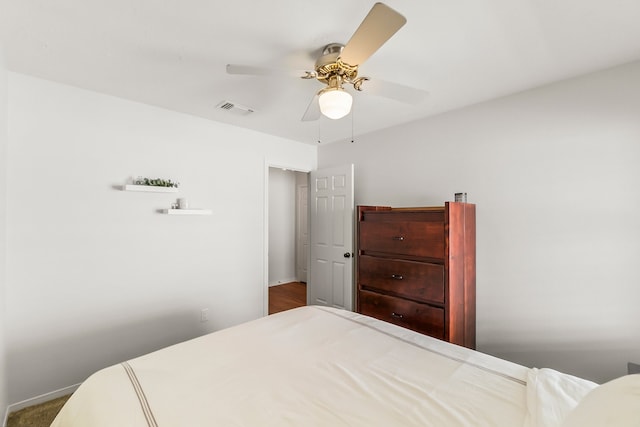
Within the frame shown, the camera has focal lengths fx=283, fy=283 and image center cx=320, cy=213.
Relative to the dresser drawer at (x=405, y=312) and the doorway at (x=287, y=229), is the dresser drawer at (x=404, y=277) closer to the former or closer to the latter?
the dresser drawer at (x=405, y=312)

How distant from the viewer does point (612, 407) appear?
67 centimetres

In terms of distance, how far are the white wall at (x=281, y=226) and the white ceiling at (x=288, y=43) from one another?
3071mm

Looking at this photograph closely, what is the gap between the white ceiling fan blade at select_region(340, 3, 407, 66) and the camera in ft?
3.44

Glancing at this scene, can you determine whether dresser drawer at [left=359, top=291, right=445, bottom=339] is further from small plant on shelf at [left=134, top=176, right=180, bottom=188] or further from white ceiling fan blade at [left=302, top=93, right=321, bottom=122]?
small plant on shelf at [left=134, top=176, right=180, bottom=188]

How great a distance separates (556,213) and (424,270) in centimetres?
105

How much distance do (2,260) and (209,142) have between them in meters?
1.74

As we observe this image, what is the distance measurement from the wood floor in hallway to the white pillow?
345cm

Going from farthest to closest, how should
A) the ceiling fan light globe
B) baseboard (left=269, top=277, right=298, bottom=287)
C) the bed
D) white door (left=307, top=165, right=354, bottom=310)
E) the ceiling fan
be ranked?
baseboard (left=269, top=277, right=298, bottom=287) < white door (left=307, top=165, right=354, bottom=310) < the ceiling fan light globe < the ceiling fan < the bed

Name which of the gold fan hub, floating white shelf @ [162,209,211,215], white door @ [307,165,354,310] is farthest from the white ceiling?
white door @ [307,165,354,310]

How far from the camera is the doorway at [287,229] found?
533 cm

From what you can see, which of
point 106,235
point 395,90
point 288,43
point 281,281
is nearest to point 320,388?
point 395,90

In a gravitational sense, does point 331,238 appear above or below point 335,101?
below

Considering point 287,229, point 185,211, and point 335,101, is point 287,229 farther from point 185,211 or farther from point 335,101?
point 335,101

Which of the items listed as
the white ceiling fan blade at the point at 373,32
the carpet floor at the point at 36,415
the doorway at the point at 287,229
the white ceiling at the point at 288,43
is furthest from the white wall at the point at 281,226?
the white ceiling fan blade at the point at 373,32
